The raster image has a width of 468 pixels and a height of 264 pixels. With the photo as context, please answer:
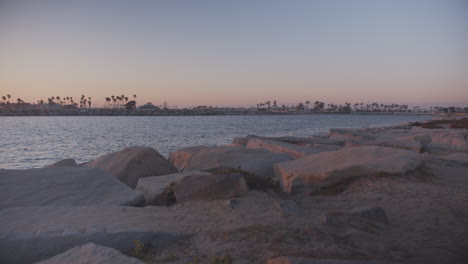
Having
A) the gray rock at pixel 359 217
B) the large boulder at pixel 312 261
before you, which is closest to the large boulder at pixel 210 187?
the gray rock at pixel 359 217

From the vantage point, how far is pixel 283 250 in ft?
11.1

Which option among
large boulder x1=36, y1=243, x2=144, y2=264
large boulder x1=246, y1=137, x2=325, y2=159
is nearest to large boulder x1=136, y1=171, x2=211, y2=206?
A: large boulder x1=36, y1=243, x2=144, y2=264

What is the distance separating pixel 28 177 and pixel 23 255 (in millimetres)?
3229

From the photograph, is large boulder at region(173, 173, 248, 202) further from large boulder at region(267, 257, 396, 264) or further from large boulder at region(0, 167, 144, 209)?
large boulder at region(267, 257, 396, 264)

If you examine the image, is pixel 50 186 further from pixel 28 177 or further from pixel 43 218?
pixel 43 218

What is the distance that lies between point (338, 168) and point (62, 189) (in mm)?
5456

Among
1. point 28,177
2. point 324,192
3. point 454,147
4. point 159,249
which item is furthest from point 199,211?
point 454,147

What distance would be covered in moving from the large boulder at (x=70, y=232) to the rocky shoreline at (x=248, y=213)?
0.5 inches

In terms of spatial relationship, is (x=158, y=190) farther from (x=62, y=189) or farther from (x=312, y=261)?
(x=312, y=261)

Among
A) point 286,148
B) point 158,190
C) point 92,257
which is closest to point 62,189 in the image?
point 158,190

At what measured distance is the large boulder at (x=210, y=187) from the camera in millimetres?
5676

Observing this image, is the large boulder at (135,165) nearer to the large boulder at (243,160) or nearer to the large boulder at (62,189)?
the large boulder at (243,160)

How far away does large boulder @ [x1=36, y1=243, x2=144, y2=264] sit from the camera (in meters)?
3.01

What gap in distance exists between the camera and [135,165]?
837 cm
